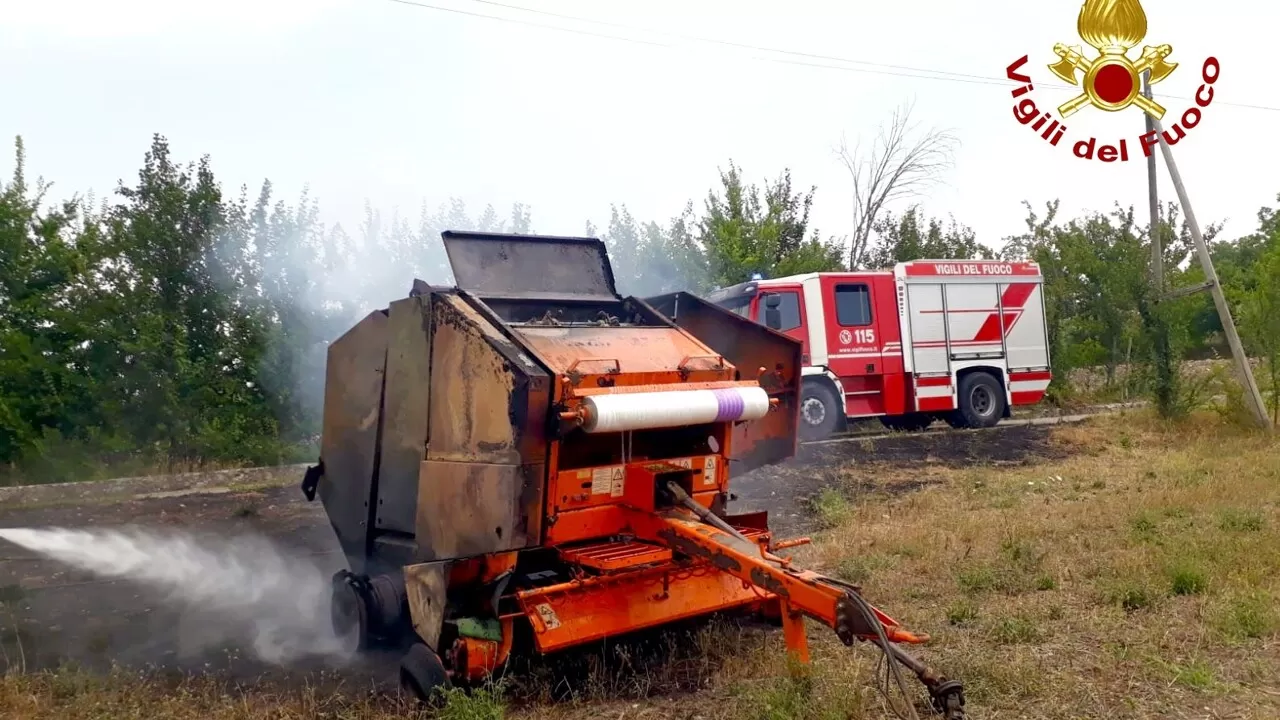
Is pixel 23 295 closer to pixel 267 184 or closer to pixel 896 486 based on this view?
pixel 267 184

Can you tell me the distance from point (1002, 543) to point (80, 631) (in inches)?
258

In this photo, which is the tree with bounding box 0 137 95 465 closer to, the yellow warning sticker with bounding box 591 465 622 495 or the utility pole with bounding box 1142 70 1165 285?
the yellow warning sticker with bounding box 591 465 622 495

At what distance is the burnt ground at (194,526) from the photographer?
20.0 feet

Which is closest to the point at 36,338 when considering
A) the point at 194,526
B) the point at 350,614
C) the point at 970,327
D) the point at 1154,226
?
the point at 194,526

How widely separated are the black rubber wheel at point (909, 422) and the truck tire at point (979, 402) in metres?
0.44

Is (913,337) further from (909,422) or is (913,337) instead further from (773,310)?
(773,310)

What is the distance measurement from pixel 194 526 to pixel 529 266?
5.81 meters

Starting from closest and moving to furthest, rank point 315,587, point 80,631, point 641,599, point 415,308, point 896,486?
point 641,599, point 415,308, point 80,631, point 315,587, point 896,486

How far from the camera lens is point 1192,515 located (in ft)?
25.8

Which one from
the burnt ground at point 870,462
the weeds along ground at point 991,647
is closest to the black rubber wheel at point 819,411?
the burnt ground at point 870,462

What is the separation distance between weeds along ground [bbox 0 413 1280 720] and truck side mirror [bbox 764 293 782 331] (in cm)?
653

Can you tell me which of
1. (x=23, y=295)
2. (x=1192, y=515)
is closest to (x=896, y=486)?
(x=1192, y=515)

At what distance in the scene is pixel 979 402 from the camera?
54.6 feet

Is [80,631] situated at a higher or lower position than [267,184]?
lower
